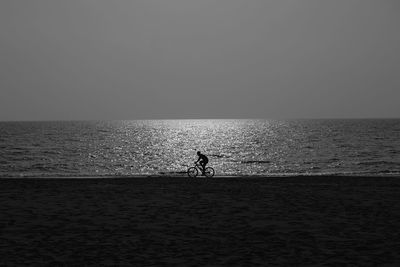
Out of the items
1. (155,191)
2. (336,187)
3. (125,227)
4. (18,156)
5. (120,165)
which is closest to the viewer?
(125,227)

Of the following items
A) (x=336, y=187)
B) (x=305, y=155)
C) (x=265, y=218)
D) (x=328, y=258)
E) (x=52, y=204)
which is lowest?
(x=328, y=258)

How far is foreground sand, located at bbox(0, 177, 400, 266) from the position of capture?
11.1 m

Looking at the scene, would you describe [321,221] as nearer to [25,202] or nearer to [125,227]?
[125,227]

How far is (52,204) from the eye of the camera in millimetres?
19438

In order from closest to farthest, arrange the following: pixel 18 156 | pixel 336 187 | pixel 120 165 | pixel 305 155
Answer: pixel 336 187 < pixel 120 165 < pixel 18 156 < pixel 305 155

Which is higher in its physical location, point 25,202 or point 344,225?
point 25,202

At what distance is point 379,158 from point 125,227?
60.4 meters

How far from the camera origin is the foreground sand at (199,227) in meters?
11.1

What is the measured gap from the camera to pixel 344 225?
15.1 metres

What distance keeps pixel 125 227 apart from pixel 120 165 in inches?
2011

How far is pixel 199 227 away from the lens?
47.9ft

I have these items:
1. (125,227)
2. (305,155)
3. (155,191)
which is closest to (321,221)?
(125,227)

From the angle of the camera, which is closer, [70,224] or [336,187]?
[70,224]

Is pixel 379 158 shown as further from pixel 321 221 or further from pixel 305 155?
pixel 321 221
